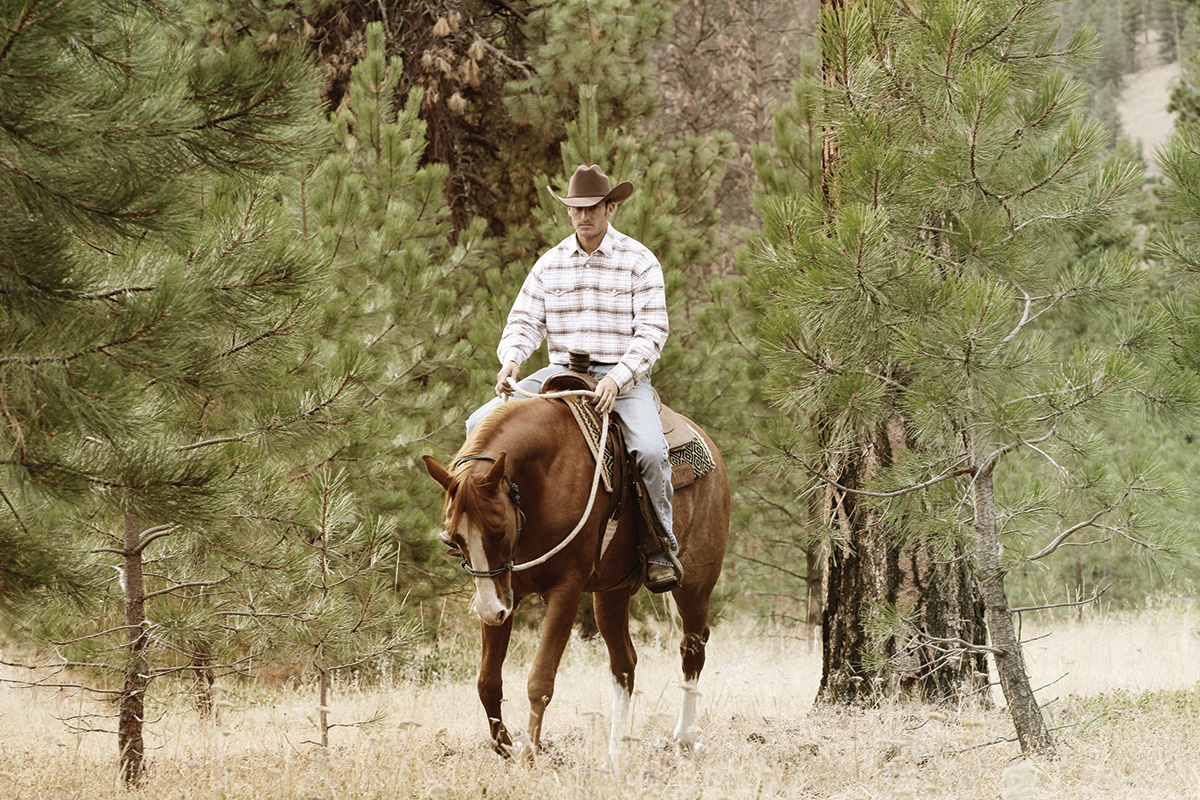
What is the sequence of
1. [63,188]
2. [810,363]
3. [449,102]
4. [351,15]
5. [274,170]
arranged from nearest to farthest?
[63,188] < [274,170] < [810,363] < [449,102] < [351,15]

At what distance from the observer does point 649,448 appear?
15.1 feet

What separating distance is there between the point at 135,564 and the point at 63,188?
1.95 m

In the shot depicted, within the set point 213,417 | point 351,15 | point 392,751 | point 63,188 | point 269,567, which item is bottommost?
point 392,751

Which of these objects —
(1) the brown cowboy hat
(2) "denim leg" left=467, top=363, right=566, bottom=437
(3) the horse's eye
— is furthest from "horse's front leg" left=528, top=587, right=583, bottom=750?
(1) the brown cowboy hat

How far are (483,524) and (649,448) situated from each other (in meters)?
1.09

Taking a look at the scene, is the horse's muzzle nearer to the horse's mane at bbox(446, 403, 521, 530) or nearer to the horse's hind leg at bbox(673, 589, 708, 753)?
the horse's mane at bbox(446, 403, 521, 530)

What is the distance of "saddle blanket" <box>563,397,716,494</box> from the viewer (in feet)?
14.6

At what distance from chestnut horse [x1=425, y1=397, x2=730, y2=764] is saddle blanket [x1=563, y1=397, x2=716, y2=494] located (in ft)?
0.16

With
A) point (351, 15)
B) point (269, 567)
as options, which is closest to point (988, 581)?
point (269, 567)

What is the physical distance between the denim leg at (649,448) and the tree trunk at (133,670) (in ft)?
7.61

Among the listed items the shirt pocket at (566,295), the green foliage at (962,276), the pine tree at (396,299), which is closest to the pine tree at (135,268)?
the shirt pocket at (566,295)

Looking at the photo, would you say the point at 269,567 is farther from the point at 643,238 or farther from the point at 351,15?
the point at 351,15

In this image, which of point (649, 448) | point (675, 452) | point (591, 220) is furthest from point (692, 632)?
point (591, 220)

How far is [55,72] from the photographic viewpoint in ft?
10.5
